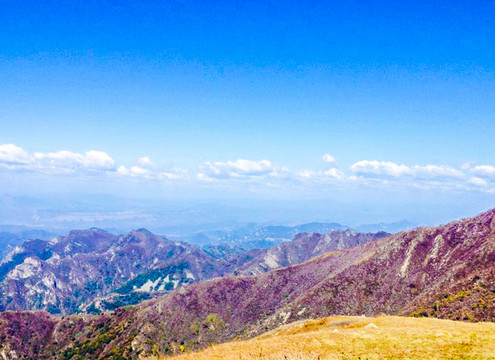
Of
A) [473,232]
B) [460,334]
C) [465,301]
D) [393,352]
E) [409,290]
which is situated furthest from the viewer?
[473,232]

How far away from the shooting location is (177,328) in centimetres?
19188

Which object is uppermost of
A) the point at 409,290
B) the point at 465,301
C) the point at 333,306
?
the point at 465,301

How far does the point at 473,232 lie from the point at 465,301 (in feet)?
323

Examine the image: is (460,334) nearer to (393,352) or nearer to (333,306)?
(393,352)

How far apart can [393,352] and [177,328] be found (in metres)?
189

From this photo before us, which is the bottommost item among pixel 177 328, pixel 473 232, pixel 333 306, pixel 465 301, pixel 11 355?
pixel 11 355

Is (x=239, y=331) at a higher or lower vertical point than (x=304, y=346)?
lower

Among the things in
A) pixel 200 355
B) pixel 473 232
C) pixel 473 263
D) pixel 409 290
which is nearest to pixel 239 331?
pixel 409 290

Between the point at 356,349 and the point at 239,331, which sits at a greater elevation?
the point at 356,349

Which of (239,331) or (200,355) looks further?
(239,331)

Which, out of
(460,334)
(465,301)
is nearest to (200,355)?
(460,334)

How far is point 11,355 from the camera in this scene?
643 ft

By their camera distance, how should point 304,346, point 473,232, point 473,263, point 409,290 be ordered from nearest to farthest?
point 304,346, point 473,263, point 409,290, point 473,232

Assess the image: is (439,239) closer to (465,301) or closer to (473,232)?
(473,232)
